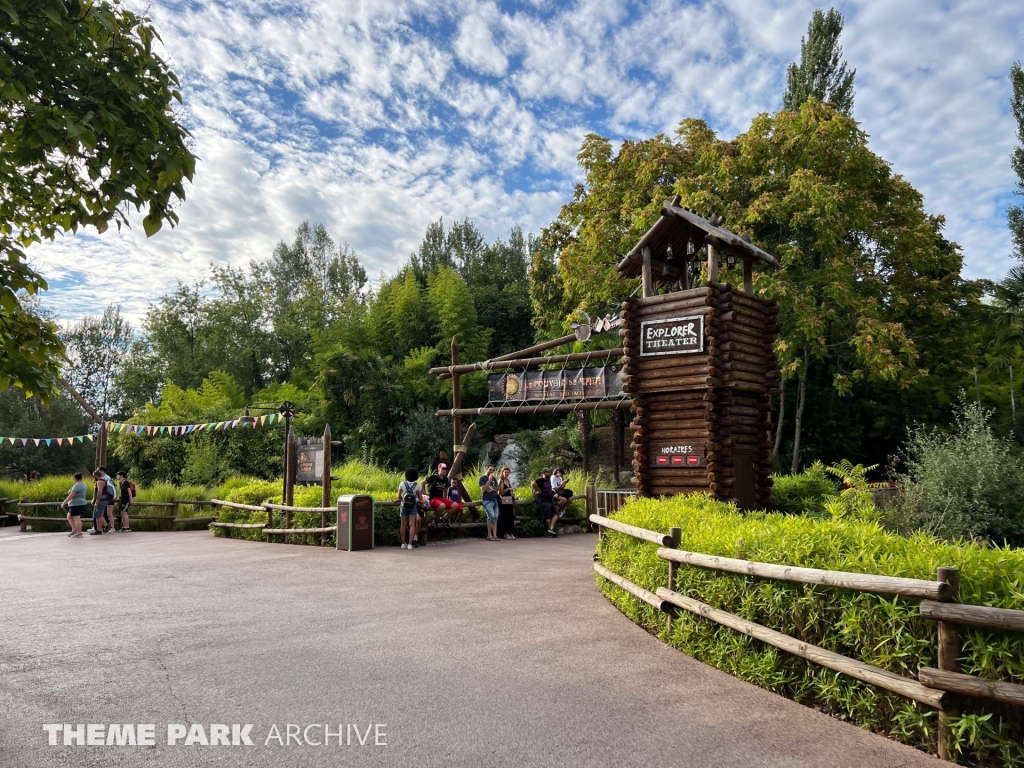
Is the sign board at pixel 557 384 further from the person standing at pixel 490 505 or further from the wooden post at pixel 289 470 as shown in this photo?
the wooden post at pixel 289 470

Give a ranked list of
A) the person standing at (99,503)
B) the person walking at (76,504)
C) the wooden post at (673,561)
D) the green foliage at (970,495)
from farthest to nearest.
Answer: the person standing at (99,503)
the person walking at (76,504)
the green foliage at (970,495)
the wooden post at (673,561)

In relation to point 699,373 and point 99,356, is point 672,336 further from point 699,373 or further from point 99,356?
point 99,356

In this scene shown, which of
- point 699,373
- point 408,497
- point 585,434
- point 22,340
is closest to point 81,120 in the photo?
point 22,340

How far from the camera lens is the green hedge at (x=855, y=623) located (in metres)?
3.56

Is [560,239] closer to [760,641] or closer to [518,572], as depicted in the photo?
[518,572]

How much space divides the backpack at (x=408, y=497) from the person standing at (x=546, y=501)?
395 cm

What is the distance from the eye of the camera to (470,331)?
3553cm

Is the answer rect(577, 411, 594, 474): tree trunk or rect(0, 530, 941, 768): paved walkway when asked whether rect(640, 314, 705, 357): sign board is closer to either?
rect(0, 530, 941, 768): paved walkway

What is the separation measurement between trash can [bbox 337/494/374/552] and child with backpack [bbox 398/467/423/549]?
0.59 metres

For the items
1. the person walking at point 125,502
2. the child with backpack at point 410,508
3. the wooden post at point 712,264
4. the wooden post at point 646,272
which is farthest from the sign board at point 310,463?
the wooden post at point 712,264

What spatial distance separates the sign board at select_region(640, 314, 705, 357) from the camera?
12250 mm

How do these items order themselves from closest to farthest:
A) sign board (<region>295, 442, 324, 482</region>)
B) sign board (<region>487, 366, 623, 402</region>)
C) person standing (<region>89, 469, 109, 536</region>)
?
sign board (<region>295, 442, 324, 482</region>) < sign board (<region>487, 366, 623, 402</region>) < person standing (<region>89, 469, 109, 536</region>)

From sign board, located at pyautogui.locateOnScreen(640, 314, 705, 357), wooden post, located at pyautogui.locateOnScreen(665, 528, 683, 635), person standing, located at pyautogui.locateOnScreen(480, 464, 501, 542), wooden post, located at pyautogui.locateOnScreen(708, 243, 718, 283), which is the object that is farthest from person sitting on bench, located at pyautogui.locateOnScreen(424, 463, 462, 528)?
wooden post, located at pyautogui.locateOnScreen(665, 528, 683, 635)

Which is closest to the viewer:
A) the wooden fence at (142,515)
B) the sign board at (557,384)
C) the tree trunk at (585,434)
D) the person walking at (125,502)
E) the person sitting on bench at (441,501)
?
the person sitting on bench at (441,501)
